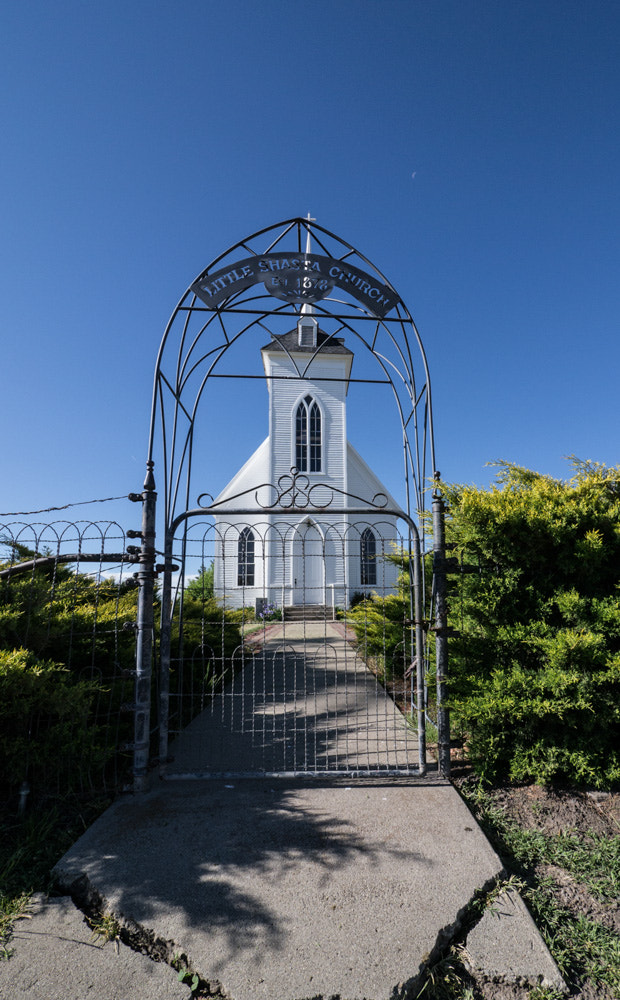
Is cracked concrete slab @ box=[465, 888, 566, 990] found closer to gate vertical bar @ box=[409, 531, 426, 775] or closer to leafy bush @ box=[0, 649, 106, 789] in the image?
gate vertical bar @ box=[409, 531, 426, 775]

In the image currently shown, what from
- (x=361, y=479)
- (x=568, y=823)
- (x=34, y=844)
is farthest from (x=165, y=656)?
(x=361, y=479)

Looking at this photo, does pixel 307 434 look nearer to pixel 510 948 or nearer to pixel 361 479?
pixel 361 479

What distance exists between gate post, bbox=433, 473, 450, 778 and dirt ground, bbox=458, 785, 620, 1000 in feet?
1.58

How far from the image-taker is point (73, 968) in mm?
2252

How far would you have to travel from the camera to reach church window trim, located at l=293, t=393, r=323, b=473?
19.5m

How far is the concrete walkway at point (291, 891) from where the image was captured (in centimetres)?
218

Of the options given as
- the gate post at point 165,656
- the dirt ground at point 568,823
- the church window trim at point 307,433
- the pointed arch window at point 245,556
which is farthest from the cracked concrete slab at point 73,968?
the church window trim at point 307,433

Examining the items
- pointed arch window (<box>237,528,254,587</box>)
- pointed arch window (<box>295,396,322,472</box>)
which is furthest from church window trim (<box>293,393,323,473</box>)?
pointed arch window (<box>237,528,254,587</box>)

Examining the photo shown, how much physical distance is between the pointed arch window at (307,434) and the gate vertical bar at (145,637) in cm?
1518

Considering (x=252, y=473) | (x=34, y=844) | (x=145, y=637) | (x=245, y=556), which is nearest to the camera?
(x=34, y=844)

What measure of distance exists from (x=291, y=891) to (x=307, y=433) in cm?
1743

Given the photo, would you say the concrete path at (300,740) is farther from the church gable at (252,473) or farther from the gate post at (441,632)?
the church gable at (252,473)

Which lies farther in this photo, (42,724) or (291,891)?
(42,724)

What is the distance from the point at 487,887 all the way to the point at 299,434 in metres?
17.7
